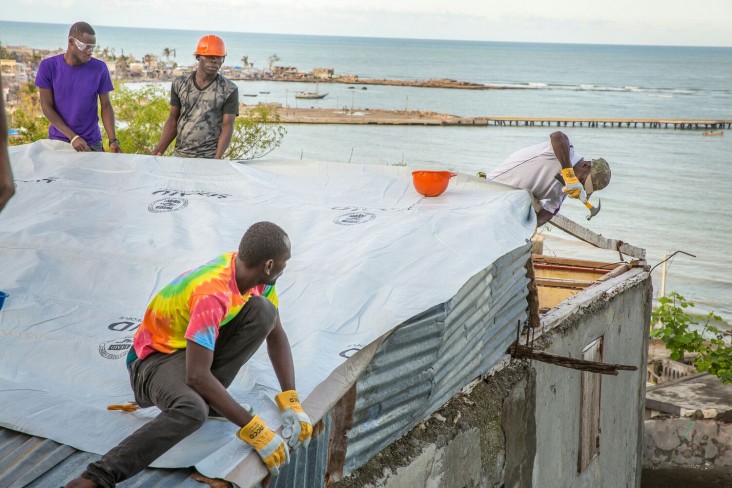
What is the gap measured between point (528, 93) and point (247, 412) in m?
115

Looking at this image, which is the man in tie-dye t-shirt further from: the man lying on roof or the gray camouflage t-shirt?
the gray camouflage t-shirt

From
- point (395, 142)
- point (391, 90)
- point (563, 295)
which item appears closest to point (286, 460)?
point (563, 295)

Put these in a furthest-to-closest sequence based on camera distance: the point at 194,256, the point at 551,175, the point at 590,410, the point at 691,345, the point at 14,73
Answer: the point at 14,73, the point at 691,345, the point at 590,410, the point at 551,175, the point at 194,256

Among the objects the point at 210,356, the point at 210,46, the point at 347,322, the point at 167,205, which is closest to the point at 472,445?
the point at 347,322

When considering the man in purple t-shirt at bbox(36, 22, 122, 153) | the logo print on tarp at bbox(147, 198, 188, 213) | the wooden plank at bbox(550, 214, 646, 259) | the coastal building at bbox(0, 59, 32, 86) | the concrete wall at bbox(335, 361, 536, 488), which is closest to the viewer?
the concrete wall at bbox(335, 361, 536, 488)

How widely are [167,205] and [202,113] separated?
1.43 m

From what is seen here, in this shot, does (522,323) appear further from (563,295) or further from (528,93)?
(528,93)

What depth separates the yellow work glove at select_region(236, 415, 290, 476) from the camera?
320 cm

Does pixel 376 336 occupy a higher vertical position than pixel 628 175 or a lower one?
higher

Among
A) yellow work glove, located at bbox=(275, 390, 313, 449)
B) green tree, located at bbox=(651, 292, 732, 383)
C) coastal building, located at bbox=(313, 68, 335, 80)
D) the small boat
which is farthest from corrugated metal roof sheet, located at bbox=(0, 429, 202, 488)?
coastal building, located at bbox=(313, 68, 335, 80)

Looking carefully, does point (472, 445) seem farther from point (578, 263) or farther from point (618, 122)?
point (618, 122)

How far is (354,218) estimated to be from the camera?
5.71 metres

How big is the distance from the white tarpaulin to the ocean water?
1478cm

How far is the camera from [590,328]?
7250mm
